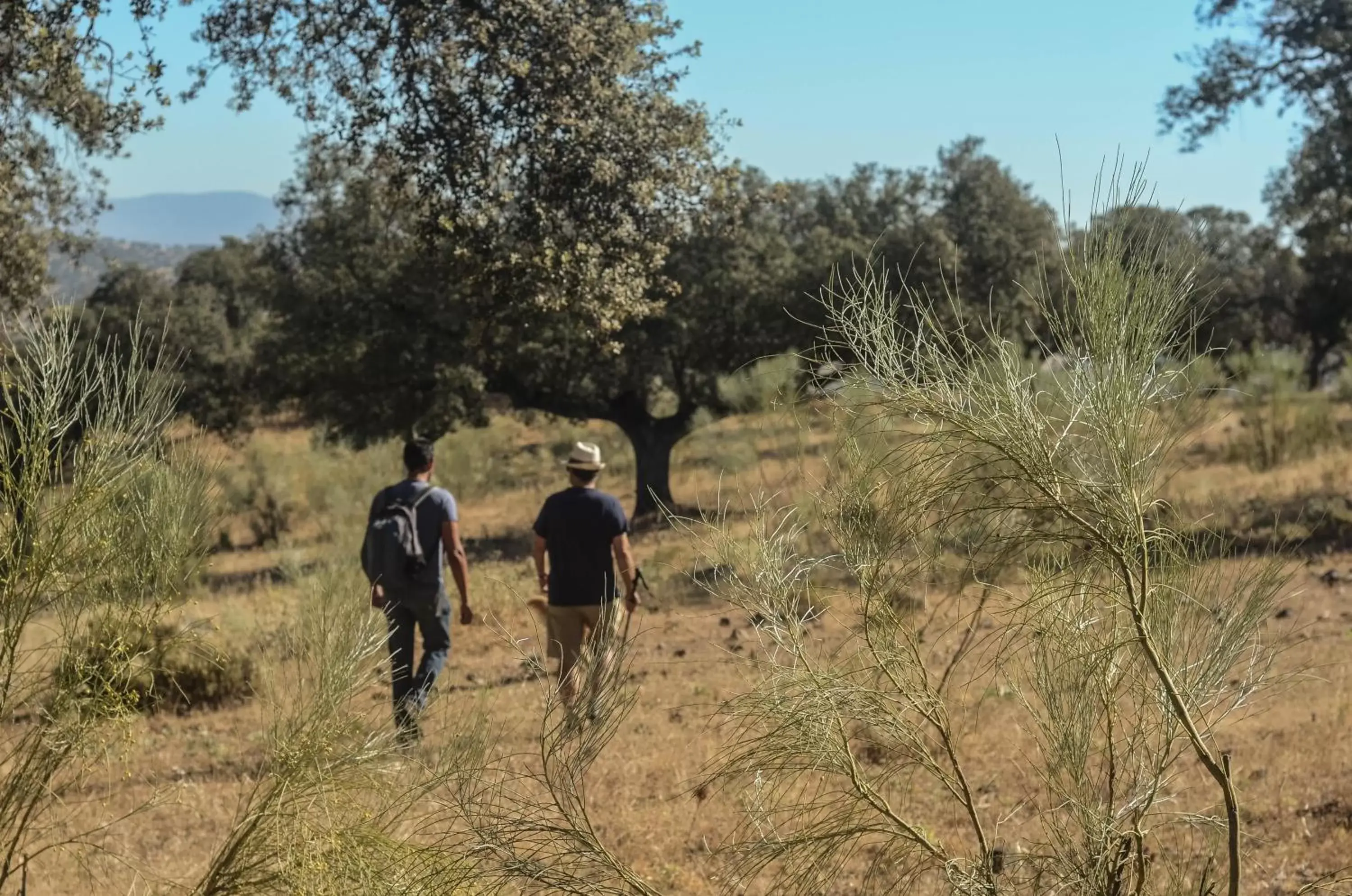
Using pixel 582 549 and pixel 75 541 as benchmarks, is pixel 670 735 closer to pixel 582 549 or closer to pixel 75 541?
pixel 582 549

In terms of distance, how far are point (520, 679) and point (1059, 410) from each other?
20.6ft

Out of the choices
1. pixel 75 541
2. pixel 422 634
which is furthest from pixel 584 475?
pixel 75 541

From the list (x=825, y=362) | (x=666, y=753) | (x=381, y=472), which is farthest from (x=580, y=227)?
(x=381, y=472)

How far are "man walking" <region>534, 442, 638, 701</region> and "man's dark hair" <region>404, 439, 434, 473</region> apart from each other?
0.65 meters

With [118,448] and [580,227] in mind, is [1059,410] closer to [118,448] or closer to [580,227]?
[118,448]

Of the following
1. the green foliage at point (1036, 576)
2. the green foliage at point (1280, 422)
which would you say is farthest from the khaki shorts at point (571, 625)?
the green foliage at point (1280, 422)

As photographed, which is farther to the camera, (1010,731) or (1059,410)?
(1010,731)

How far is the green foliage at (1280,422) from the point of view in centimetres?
1809

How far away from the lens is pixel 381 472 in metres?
22.8

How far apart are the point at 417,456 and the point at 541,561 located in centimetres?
84

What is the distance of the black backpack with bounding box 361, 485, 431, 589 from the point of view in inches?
224

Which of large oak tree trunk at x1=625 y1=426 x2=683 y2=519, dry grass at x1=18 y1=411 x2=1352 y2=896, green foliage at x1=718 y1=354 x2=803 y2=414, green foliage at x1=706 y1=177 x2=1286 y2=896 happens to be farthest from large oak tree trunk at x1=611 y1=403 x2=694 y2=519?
green foliage at x1=706 y1=177 x2=1286 y2=896

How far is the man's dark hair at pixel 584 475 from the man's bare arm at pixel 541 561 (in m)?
0.37

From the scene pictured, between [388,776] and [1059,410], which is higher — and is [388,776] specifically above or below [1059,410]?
below
